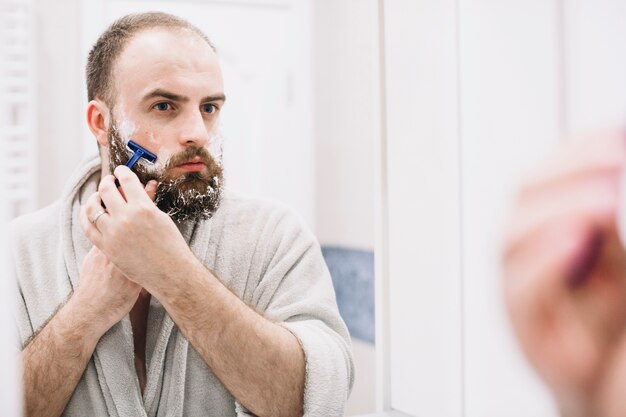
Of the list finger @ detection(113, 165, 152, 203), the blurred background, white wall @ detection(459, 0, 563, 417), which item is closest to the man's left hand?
finger @ detection(113, 165, 152, 203)

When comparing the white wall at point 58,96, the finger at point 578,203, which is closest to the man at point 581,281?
the finger at point 578,203

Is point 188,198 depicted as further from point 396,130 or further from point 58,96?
point 396,130

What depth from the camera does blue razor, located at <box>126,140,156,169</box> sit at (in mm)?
878

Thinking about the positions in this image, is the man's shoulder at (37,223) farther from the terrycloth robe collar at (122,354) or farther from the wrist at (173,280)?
the wrist at (173,280)

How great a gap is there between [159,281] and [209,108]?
0.90 ft

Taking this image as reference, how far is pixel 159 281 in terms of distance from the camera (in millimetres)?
833

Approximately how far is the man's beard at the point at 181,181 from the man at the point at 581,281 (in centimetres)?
48

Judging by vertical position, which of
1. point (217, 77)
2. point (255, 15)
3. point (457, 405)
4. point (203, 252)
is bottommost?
point (457, 405)

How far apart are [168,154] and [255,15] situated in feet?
0.97

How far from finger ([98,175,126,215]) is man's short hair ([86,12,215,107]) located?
134 mm

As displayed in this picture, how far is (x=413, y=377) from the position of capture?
100 cm

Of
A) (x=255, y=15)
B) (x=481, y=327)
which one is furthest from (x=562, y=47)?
(x=255, y=15)

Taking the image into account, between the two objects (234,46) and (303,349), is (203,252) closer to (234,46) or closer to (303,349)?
(303,349)

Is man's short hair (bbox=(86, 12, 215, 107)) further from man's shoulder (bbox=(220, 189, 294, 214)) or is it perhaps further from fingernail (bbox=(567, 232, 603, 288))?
fingernail (bbox=(567, 232, 603, 288))
